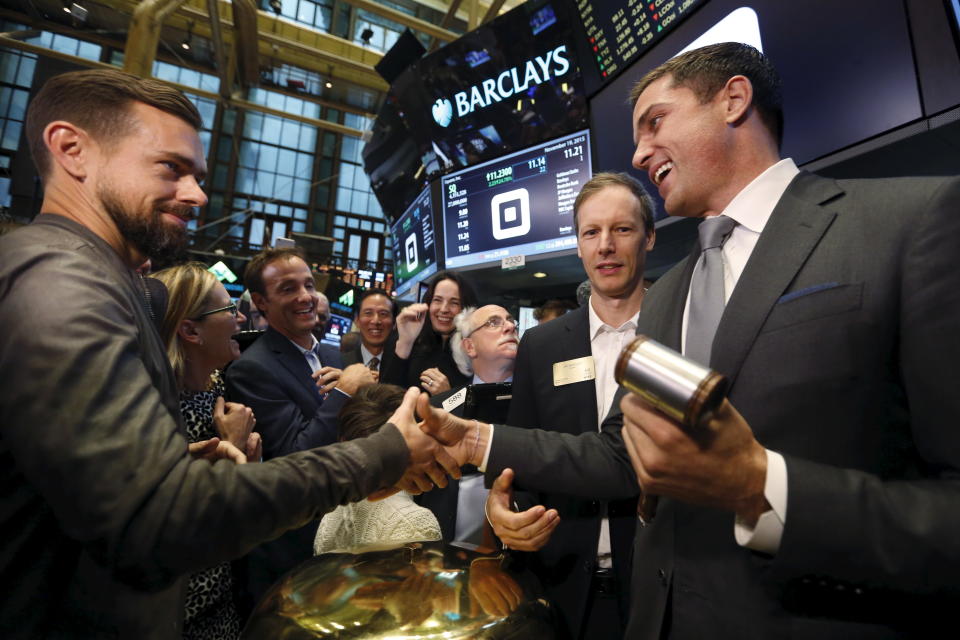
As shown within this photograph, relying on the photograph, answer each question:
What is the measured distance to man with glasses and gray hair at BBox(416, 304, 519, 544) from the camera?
80.2 inches

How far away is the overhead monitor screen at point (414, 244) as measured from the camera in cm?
539

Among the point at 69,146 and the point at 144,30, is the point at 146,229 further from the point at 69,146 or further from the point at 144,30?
the point at 144,30

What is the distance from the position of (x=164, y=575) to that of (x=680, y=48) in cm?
319

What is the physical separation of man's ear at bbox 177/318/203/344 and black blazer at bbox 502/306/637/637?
125 cm

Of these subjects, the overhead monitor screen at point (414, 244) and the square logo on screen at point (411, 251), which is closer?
the overhead monitor screen at point (414, 244)

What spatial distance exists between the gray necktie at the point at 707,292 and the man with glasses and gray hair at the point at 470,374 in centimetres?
100

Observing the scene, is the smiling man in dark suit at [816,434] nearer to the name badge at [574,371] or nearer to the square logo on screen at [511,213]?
the name badge at [574,371]

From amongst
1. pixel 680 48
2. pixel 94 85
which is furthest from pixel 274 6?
pixel 94 85

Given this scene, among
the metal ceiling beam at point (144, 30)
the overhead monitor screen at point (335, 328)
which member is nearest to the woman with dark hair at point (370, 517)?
the overhead monitor screen at point (335, 328)

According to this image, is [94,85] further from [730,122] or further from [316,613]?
[730,122]

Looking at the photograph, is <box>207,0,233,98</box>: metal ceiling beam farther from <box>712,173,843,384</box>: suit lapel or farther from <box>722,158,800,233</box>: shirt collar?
<box>712,173,843,384</box>: suit lapel

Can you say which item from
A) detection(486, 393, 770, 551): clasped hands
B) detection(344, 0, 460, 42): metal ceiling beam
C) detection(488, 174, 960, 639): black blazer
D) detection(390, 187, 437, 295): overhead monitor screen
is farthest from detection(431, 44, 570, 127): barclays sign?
detection(486, 393, 770, 551): clasped hands

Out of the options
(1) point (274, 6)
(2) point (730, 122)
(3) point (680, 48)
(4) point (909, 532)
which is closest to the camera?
(4) point (909, 532)

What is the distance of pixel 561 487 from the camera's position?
1.29 metres
